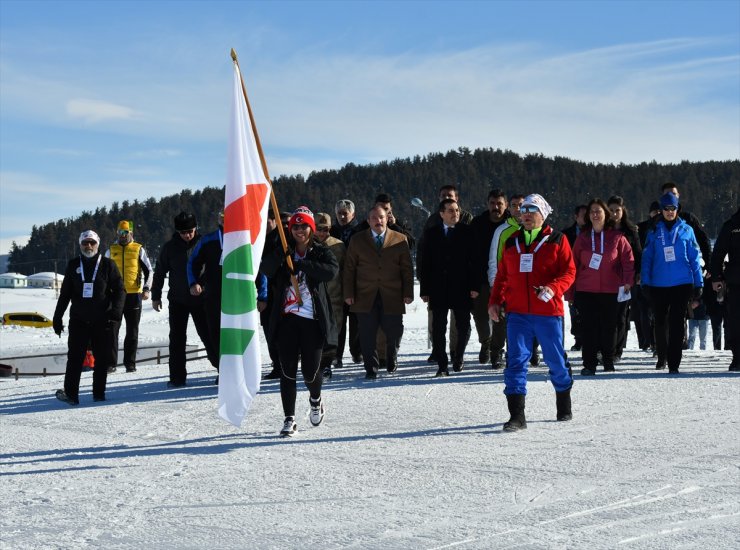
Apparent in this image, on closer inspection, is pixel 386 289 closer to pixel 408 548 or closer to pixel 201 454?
pixel 201 454

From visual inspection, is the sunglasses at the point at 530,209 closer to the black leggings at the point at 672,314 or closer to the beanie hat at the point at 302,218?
the beanie hat at the point at 302,218

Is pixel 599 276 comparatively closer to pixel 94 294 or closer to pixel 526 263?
pixel 526 263

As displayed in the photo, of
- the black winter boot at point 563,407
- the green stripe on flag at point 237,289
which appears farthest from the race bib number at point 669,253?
the green stripe on flag at point 237,289

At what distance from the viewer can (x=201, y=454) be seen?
666cm

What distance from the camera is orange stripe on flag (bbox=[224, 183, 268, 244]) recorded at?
6879mm

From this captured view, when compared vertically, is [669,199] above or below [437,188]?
below

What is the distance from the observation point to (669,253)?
33.9 feet

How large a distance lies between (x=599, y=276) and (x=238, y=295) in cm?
504

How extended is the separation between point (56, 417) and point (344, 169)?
127 metres

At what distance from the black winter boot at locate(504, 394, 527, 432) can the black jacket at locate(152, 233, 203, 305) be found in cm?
438

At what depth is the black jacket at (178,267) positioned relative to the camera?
10.5m

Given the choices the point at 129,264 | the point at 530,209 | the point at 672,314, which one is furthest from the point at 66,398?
the point at 672,314

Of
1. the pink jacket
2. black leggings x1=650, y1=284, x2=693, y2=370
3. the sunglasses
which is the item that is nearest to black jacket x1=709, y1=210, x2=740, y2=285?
black leggings x1=650, y1=284, x2=693, y2=370

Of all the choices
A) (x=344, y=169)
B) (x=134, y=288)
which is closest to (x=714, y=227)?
(x=344, y=169)
